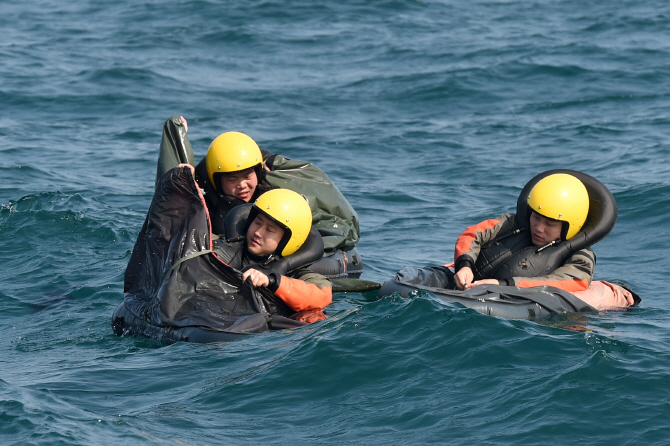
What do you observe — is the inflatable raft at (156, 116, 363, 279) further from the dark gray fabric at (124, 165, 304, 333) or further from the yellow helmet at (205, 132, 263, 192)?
the dark gray fabric at (124, 165, 304, 333)

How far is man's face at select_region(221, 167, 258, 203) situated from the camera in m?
9.89

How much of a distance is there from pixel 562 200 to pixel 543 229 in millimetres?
384

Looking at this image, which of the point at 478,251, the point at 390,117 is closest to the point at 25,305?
the point at 478,251

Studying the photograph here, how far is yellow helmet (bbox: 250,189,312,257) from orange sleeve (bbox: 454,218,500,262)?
66.4 inches

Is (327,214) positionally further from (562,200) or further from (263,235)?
(562,200)

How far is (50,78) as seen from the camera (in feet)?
71.5

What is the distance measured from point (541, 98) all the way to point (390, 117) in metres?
3.60

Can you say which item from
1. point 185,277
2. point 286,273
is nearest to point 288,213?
point 286,273

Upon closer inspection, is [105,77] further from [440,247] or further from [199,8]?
[440,247]

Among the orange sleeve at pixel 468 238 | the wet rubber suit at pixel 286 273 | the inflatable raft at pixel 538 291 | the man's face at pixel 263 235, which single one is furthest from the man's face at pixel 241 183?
the orange sleeve at pixel 468 238

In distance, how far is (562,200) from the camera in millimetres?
9156

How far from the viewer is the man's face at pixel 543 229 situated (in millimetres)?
9328

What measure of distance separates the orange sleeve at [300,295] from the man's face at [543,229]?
227 cm

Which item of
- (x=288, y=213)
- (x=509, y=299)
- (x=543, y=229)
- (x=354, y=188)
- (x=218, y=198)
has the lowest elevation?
(x=354, y=188)
